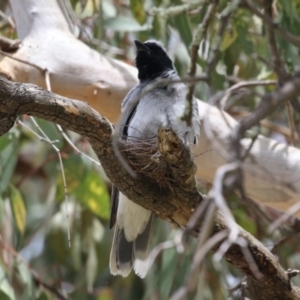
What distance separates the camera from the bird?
111 inches

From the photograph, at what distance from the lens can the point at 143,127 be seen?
9.29 feet

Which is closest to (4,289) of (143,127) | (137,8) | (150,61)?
(143,127)

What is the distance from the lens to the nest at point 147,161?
2.32m

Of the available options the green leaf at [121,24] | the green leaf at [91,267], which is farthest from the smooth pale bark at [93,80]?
the green leaf at [91,267]

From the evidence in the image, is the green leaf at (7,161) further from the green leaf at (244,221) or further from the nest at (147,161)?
the green leaf at (244,221)

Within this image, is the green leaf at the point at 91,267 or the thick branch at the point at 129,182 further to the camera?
the green leaf at the point at 91,267

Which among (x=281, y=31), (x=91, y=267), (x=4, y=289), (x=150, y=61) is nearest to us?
(x=281, y=31)

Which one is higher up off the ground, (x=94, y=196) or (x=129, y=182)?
(x=129, y=182)

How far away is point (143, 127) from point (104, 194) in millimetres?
868

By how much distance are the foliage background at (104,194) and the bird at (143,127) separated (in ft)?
0.55

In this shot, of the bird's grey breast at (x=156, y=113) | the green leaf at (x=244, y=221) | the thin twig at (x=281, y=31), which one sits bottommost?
the green leaf at (x=244, y=221)

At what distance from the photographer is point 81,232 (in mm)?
4418

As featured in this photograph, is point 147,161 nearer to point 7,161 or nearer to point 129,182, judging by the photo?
point 129,182

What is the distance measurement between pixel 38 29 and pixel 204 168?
1046 mm
